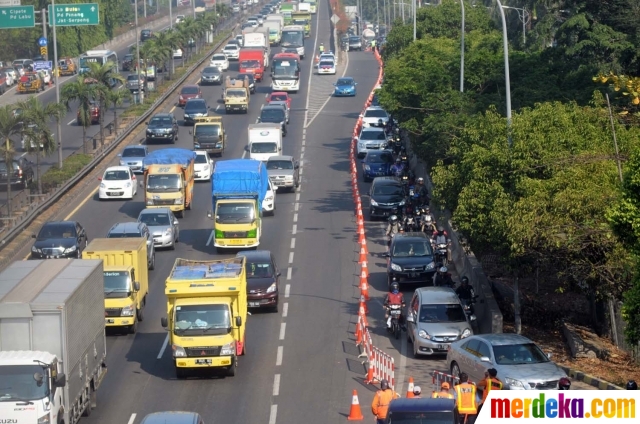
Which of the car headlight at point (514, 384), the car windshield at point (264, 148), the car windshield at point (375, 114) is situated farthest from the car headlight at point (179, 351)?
the car windshield at point (375, 114)

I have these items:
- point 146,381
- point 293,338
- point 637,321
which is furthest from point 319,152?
point 637,321

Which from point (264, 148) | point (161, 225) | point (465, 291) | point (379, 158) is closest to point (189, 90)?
point (264, 148)

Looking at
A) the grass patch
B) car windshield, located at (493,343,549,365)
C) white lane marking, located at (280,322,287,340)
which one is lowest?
white lane marking, located at (280,322,287,340)

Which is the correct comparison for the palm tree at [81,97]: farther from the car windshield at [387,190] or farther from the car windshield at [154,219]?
the car windshield at [387,190]

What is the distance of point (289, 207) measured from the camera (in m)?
47.7

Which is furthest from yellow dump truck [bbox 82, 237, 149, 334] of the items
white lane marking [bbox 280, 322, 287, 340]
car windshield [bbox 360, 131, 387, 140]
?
car windshield [bbox 360, 131, 387, 140]

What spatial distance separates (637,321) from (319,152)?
43.0m

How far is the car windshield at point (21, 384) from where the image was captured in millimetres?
19641

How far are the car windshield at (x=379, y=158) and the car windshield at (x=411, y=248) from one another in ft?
53.2

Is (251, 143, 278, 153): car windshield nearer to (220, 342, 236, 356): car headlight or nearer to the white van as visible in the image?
the white van

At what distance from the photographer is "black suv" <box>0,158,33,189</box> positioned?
51.0 meters

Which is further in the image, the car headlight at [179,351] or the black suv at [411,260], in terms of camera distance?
the black suv at [411,260]

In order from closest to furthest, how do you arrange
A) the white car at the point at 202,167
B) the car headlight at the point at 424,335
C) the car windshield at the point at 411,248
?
the car headlight at the point at 424,335 < the car windshield at the point at 411,248 < the white car at the point at 202,167

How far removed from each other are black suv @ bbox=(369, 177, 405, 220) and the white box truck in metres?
21.2
